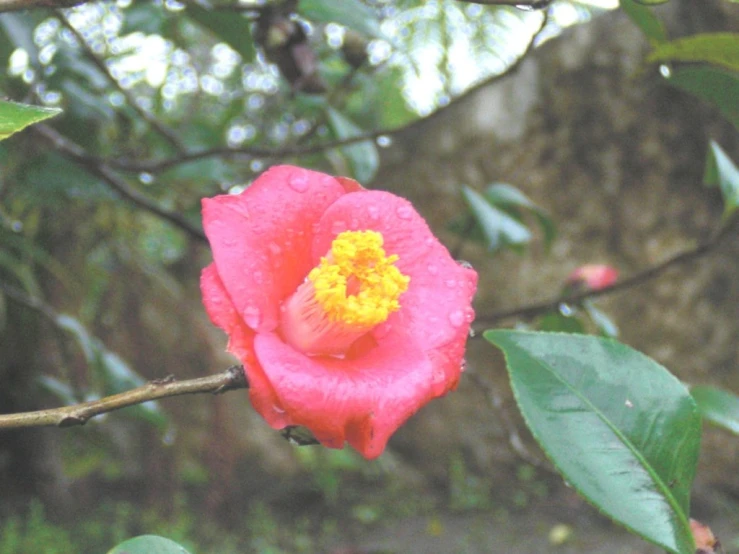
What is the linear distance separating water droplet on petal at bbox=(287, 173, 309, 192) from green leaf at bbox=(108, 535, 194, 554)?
30 centimetres

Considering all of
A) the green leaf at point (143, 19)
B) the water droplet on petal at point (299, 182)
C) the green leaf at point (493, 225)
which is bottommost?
the green leaf at point (493, 225)

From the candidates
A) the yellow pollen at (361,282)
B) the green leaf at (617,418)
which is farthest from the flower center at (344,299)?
the green leaf at (617,418)

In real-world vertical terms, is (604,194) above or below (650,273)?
below

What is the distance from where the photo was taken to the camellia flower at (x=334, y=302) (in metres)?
0.50

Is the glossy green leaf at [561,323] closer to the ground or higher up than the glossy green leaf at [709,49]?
closer to the ground

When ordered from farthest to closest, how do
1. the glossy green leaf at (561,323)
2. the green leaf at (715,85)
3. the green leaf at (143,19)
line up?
the green leaf at (143,19)
the glossy green leaf at (561,323)
the green leaf at (715,85)

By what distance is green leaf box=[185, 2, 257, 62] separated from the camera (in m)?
0.96

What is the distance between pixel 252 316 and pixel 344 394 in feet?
0.32

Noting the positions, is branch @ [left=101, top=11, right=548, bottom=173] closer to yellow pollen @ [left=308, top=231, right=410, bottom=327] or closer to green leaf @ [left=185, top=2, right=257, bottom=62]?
green leaf @ [left=185, top=2, right=257, bottom=62]

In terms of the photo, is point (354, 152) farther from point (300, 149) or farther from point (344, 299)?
point (344, 299)

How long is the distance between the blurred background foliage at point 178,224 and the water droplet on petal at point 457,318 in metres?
0.31

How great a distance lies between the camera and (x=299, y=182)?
0.60m

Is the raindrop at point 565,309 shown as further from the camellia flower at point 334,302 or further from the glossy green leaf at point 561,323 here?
the camellia flower at point 334,302

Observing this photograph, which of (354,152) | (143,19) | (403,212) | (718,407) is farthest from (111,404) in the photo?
(143,19)
